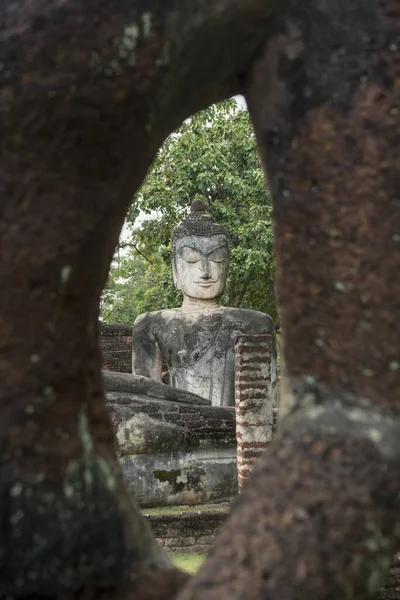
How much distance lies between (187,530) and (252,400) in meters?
0.96

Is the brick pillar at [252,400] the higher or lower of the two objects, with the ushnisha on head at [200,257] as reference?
lower

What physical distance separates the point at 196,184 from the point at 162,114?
1047 centimetres

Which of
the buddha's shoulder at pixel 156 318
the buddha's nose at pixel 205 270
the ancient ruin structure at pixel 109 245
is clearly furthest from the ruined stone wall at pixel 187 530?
the ancient ruin structure at pixel 109 245

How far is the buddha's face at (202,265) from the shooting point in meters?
7.77

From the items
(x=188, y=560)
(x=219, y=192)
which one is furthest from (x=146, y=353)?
(x=219, y=192)

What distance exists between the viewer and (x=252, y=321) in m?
7.77

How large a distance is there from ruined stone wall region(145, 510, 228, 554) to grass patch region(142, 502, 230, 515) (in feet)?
0.18

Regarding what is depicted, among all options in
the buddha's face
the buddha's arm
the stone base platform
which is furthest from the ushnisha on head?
the stone base platform

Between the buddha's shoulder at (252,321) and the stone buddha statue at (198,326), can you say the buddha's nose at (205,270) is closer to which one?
the stone buddha statue at (198,326)

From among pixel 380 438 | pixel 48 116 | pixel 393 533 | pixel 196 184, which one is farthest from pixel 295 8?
pixel 196 184

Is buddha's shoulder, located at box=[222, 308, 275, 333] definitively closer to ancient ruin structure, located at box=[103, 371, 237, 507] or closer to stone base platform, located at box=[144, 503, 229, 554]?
ancient ruin structure, located at box=[103, 371, 237, 507]

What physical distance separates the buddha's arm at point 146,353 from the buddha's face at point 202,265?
55 centimetres

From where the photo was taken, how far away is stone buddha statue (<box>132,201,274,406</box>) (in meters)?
7.64

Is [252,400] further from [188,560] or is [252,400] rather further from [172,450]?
[188,560]
